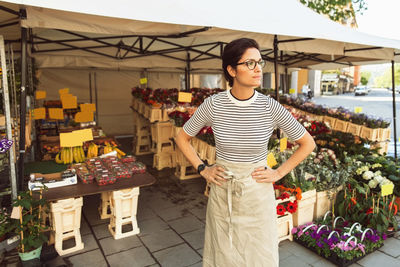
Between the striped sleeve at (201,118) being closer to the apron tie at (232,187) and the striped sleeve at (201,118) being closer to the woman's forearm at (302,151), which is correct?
the apron tie at (232,187)

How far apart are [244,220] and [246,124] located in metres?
0.58

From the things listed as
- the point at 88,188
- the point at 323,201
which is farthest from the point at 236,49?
the point at 323,201

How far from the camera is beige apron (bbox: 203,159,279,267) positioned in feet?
5.70

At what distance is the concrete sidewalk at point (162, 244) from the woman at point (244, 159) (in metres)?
1.38

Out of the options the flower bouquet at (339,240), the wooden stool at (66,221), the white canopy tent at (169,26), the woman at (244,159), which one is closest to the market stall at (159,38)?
the white canopy tent at (169,26)

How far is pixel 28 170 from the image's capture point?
3.82 m

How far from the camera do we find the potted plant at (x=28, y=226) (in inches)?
99.7

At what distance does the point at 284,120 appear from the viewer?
1713 millimetres

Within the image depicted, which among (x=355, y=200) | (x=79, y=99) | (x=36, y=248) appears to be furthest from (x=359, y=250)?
(x=79, y=99)

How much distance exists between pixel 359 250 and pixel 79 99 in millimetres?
8525

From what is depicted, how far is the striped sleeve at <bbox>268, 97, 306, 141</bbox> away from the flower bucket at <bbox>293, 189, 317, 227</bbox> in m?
1.96

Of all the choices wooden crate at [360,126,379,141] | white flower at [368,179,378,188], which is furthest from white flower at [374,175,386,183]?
wooden crate at [360,126,379,141]

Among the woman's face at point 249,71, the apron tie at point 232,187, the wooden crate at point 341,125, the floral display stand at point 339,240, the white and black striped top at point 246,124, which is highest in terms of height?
the woman's face at point 249,71

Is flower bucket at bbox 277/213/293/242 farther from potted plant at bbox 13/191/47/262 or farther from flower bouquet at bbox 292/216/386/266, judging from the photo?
potted plant at bbox 13/191/47/262
